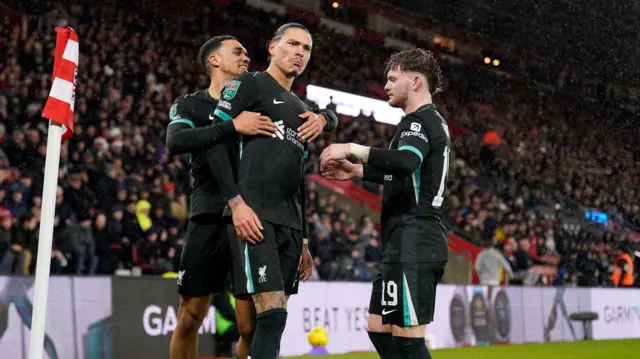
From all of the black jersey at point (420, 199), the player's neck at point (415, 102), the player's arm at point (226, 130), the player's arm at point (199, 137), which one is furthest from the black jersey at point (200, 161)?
the player's neck at point (415, 102)

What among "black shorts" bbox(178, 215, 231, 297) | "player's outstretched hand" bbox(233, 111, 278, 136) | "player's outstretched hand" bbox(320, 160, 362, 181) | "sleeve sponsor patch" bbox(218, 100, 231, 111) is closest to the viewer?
"player's outstretched hand" bbox(233, 111, 278, 136)

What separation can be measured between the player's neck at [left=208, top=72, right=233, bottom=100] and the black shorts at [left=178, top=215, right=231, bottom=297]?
2.89 feet

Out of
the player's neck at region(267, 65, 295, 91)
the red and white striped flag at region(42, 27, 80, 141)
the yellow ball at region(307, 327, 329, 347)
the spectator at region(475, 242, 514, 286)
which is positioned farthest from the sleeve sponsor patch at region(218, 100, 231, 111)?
the spectator at region(475, 242, 514, 286)

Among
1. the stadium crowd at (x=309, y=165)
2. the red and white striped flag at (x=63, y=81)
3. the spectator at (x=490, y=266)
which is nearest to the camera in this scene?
the red and white striped flag at (x=63, y=81)

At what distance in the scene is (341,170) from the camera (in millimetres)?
5199

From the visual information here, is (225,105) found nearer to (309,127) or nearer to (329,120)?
(309,127)

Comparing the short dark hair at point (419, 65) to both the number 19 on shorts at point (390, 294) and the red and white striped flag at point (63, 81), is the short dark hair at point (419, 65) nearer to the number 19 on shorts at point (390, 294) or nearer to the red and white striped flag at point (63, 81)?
the number 19 on shorts at point (390, 294)

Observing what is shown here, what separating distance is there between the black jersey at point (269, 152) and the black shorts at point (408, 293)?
0.62 m

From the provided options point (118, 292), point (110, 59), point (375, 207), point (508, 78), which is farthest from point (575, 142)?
point (118, 292)

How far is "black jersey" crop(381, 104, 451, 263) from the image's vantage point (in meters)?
4.96

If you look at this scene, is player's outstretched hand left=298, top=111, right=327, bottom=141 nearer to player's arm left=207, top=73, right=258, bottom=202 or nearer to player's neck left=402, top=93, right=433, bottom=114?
player's arm left=207, top=73, right=258, bottom=202

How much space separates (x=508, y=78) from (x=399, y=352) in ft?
104

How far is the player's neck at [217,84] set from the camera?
5887 mm

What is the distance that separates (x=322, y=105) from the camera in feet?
82.9
